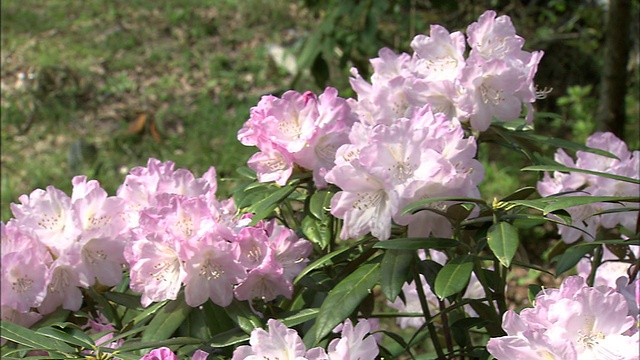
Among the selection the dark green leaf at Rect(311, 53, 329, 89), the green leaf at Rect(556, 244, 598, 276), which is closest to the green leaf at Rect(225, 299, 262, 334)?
the green leaf at Rect(556, 244, 598, 276)

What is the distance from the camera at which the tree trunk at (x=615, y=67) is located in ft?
9.04

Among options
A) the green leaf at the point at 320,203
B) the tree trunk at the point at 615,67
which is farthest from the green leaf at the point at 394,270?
the tree trunk at the point at 615,67

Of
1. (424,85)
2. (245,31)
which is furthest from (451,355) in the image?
(245,31)

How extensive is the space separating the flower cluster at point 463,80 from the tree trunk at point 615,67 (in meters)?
1.50

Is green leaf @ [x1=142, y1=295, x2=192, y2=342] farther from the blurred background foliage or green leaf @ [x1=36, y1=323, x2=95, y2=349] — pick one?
the blurred background foliage

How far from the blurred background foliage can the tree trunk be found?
1.87ft

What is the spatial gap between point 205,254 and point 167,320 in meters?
0.12

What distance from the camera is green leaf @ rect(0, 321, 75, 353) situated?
1057mm

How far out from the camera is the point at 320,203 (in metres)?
1.27

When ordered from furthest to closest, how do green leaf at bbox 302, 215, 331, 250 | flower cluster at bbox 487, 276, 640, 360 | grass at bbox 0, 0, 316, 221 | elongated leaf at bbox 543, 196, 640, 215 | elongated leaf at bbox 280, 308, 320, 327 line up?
grass at bbox 0, 0, 316, 221, green leaf at bbox 302, 215, 331, 250, elongated leaf at bbox 280, 308, 320, 327, elongated leaf at bbox 543, 196, 640, 215, flower cluster at bbox 487, 276, 640, 360

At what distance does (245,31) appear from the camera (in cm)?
643

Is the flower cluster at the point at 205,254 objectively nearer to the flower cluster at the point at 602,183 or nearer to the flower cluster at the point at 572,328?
the flower cluster at the point at 572,328

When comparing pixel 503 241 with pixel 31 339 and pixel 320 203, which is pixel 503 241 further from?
pixel 31 339

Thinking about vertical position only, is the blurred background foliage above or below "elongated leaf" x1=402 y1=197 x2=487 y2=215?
below
